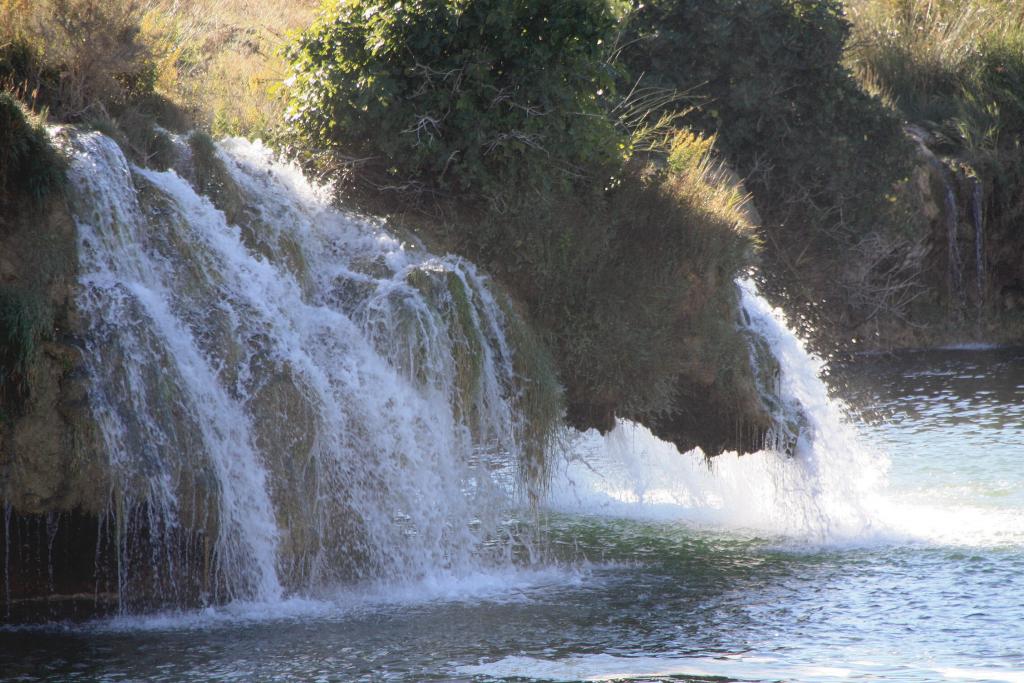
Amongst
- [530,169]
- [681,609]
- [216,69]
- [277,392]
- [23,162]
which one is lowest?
[681,609]

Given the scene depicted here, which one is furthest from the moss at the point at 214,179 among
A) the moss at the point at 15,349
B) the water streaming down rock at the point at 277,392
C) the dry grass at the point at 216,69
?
the moss at the point at 15,349

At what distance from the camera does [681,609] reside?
9891 millimetres

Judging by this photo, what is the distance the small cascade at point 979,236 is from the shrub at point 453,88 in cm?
1367

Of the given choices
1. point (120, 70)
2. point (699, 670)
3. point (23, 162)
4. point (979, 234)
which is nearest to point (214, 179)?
point (120, 70)

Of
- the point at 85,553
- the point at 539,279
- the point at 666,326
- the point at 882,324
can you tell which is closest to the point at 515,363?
the point at 539,279

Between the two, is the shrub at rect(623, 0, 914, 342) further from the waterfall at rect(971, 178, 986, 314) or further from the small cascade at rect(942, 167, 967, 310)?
the waterfall at rect(971, 178, 986, 314)

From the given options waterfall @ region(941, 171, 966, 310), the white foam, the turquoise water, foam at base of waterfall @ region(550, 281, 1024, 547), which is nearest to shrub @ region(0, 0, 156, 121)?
the turquoise water

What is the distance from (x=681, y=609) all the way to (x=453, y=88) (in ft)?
17.1

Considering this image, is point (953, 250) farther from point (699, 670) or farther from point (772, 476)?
point (699, 670)

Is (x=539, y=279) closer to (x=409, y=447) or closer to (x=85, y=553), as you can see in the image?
(x=409, y=447)

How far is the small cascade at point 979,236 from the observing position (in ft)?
78.9

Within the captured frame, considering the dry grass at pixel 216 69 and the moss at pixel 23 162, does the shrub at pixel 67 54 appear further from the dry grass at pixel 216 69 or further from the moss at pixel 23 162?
the moss at pixel 23 162

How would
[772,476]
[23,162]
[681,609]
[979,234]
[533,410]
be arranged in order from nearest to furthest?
[23,162] → [681,609] → [533,410] → [772,476] → [979,234]

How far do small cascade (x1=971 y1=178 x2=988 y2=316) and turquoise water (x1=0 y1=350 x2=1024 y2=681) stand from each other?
32.5 ft
